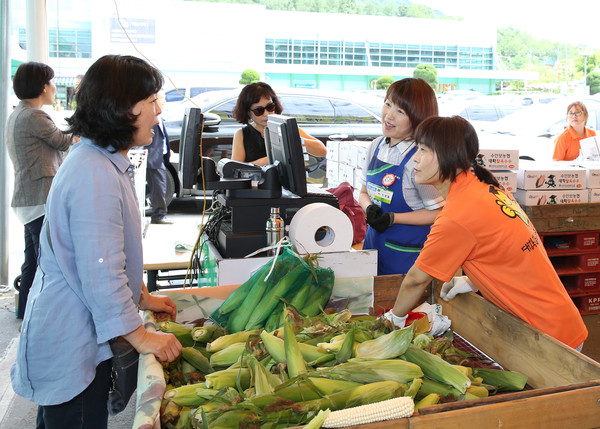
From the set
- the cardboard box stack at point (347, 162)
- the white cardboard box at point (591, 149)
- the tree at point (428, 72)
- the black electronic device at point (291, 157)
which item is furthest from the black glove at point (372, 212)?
the tree at point (428, 72)

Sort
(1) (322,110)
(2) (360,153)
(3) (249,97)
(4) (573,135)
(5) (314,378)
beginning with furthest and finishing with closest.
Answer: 1. (1) (322,110)
2. (4) (573,135)
3. (2) (360,153)
4. (3) (249,97)
5. (5) (314,378)

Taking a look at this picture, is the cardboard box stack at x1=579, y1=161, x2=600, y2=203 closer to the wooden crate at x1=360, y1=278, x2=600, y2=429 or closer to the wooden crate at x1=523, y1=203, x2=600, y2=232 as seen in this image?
the wooden crate at x1=523, y1=203, x2=600, y2=232

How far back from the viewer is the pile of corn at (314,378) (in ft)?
3.98

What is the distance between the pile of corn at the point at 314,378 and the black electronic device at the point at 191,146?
0.71 metres

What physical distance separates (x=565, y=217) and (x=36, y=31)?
181 inches

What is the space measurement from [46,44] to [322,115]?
3.97 meters

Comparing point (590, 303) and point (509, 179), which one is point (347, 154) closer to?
point (509, 179)

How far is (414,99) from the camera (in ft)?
8.16

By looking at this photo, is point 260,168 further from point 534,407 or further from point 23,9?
point 23,9

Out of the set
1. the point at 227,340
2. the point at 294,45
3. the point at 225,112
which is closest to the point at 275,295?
the point at 227,340

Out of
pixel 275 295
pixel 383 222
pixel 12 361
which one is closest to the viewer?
pixel 275 295

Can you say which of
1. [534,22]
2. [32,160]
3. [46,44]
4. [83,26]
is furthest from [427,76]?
[32,160]

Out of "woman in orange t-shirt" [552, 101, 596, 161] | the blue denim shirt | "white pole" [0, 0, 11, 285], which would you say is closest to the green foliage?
"woman in orange t-shirt" [552, 101, 596, 161]

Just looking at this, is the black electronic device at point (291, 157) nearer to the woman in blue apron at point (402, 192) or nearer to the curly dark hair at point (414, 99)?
the woman in blue apron at point (402, 192)
